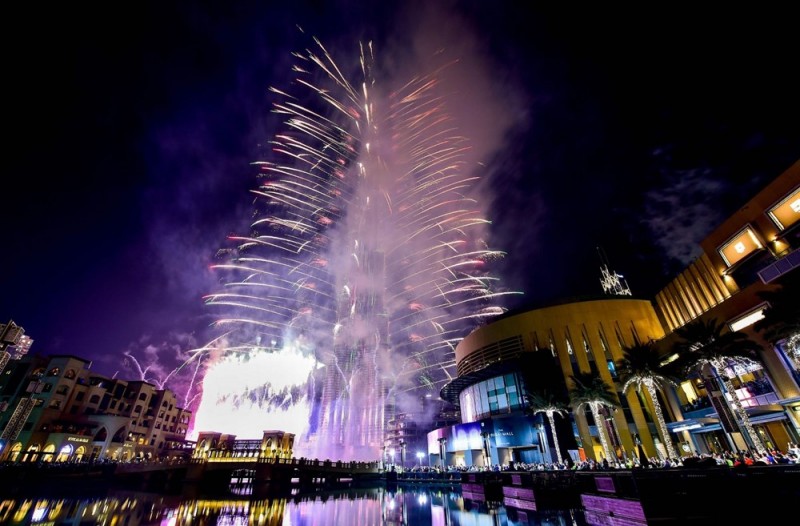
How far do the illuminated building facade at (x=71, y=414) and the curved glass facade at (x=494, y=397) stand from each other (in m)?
68.8

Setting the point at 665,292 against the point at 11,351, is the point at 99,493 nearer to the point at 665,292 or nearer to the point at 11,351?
the point at 11,351

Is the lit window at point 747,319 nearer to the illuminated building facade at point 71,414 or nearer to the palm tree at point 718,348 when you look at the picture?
the palm tree at point 718,348

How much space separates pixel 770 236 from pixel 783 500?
28041 mm

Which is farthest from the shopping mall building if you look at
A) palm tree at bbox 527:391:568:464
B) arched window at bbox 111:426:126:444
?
arched window at bbox 111:426:126:444

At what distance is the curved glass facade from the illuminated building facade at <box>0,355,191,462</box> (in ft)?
226

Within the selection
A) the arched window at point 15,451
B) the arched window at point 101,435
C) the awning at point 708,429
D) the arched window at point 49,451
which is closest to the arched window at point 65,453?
the arched window at point 49,451

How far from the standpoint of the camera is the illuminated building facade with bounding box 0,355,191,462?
50688 millimetres

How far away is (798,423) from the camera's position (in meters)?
27.8

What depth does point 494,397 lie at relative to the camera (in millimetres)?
62188

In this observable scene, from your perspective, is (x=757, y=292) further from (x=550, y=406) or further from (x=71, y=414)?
(x=71, y=414)

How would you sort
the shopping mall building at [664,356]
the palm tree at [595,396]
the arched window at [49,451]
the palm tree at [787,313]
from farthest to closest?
the arched window at [49,451]
the palm tree at [595,396]
the shopping mall building at [664,356]
the palm tree at [787,313]

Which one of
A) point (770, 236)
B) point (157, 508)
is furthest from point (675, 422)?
point (157, 508)

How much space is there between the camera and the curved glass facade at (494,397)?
58397mm

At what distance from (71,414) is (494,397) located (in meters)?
75.2
